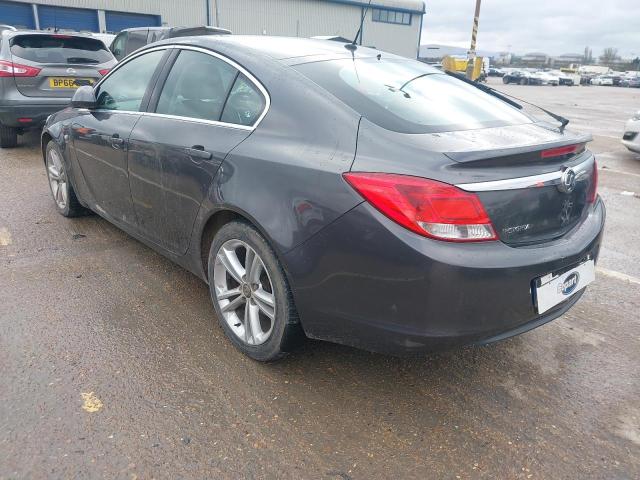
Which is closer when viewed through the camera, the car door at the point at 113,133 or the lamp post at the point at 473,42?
the car door at the point at 113,133

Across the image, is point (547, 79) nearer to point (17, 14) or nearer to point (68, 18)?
point (68, 18)

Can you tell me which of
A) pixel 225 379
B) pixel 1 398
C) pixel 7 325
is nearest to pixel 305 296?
pixel 225 379

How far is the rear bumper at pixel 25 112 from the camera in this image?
6695 millimetres

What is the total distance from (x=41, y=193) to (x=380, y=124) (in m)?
4.48

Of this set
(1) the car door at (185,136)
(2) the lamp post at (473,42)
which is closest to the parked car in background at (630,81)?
(2) the lamp post at (473,42)

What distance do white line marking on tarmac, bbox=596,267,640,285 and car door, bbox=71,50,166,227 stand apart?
3.41m

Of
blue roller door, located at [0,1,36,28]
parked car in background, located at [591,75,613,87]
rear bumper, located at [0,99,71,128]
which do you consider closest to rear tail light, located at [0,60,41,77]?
rear bumper, located at [0,99,71,128]

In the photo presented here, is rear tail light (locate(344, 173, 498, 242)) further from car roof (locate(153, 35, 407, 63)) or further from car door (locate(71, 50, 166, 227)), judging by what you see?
car door (locate(71, 50, 166, 227))

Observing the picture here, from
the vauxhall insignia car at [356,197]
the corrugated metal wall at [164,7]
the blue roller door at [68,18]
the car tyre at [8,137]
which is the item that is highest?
the corrugated metal wall at [164,7]

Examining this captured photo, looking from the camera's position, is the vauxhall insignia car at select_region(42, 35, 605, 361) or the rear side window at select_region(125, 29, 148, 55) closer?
the vauxhall insignia car at select_region(42, 35, 605, 361)

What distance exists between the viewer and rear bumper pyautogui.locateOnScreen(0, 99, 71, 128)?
670 centimetres

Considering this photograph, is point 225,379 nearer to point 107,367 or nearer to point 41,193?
point 107,367

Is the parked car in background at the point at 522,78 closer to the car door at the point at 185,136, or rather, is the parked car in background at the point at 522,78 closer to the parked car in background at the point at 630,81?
the parked car in background at the point at 630,81

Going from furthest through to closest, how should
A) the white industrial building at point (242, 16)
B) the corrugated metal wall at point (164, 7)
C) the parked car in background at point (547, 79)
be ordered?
the parked car in background at point (547, 79) → the corrugated metal wall at point (164, 7) → the white industrial building at point (242, 16)
